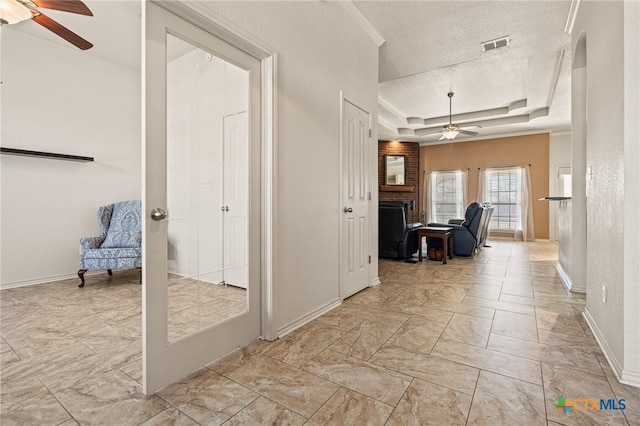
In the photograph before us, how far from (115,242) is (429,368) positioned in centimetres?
409

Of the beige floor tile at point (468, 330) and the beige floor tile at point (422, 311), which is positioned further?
the beige floor tile at point (422, 311)

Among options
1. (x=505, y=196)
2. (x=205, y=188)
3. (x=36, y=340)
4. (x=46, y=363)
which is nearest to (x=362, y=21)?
(x=205, y=188)

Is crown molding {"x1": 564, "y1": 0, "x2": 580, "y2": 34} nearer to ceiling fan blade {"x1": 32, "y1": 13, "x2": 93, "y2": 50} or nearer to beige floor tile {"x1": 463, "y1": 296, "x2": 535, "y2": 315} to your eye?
beige floor tile {"x1": 463, "y1": 296, "x2": 535, "y2": 315}

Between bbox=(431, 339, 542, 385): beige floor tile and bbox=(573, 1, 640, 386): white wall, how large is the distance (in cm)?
45

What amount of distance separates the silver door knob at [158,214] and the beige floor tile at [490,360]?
1891 millimetres

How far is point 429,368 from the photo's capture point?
1.83m

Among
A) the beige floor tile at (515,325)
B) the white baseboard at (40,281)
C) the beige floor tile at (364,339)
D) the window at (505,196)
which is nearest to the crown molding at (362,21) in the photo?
the beige floor tile at (364,339)

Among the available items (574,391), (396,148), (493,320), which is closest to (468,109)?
(396,148)

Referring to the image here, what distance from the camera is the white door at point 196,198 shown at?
156cm

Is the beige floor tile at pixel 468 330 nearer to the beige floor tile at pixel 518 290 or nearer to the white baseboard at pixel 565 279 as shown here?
the beige floor tile at pixel 518 290

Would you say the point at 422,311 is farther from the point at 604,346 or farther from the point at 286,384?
the point at 286,384

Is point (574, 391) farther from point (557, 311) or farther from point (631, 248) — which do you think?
point (557, 311)

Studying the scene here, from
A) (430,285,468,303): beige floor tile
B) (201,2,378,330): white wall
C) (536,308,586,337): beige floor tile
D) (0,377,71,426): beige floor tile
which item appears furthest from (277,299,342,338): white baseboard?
(536,308,586,337): beige floor tile

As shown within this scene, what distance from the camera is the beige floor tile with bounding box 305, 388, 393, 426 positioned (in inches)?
54.4
